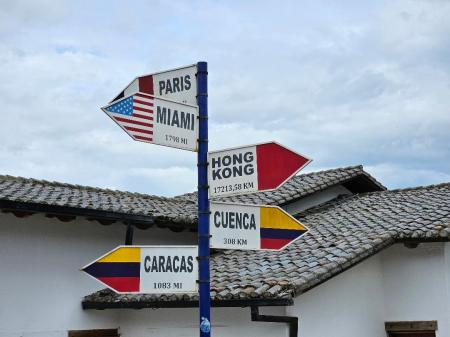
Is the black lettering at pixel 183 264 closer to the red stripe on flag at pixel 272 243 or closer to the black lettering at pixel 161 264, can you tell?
the black lettering at pixel 161 264

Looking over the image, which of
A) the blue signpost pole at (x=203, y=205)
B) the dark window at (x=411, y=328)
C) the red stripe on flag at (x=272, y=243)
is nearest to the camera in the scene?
the blue signpost pole at (x=203, y=205)

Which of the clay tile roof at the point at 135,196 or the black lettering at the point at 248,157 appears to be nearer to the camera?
the black lettering at the point at 248,157

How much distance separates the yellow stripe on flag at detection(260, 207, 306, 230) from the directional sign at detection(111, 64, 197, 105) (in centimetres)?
95

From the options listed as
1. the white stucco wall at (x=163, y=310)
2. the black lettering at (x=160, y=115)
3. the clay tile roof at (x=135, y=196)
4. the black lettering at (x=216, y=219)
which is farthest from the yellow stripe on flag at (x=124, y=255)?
the clay tile roof at (x=135, y=196)

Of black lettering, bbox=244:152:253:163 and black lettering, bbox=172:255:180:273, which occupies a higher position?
black lettering, bbox=244:152:253:163

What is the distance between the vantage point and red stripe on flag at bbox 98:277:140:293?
175 inches

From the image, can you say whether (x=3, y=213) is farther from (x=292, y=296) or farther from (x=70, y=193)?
(x=292, y=296)

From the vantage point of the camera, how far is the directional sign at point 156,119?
14.5 ft

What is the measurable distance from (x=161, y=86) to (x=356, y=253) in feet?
14.6

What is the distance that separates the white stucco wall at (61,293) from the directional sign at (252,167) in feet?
12.0

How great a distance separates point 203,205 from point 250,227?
46 centimetres

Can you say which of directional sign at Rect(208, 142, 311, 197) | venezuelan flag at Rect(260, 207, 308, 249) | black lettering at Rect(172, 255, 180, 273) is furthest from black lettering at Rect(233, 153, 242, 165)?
black lettering at Rect(172, 255, 180, 273)

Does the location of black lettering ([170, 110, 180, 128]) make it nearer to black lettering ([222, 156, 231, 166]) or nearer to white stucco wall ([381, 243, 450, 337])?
black lettering ([222, 156, 231, 166])

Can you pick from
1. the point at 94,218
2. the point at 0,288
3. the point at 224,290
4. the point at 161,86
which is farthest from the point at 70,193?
the point at 161,86
